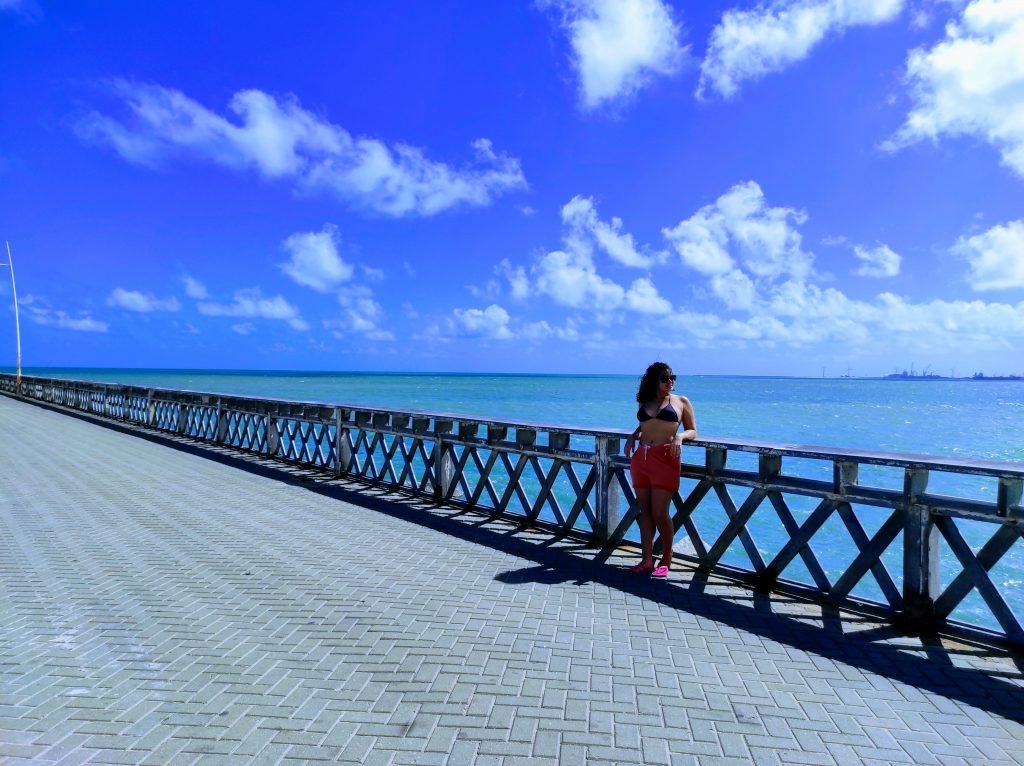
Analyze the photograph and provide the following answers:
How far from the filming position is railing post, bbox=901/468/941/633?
483 cm

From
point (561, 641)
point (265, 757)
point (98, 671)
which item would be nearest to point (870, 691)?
point (561, 641)

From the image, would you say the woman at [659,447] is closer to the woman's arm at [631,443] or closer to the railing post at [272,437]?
the woman's arm at [631,443]

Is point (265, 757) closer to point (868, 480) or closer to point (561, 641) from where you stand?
point (561, 641)

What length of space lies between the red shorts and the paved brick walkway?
0.83 metres

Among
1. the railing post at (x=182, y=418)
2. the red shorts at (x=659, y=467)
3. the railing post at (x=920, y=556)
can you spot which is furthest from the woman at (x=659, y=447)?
the railing post at (x=182, y=418)

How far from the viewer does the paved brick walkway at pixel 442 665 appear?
131 inches

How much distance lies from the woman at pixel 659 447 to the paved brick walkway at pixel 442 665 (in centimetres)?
51

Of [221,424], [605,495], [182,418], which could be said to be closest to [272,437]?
[221,424]

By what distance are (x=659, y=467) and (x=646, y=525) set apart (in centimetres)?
59

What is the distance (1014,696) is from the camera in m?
3.90

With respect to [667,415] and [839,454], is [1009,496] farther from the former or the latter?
[667,415]

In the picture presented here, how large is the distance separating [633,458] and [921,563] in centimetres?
226

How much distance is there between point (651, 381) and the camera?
6.02m

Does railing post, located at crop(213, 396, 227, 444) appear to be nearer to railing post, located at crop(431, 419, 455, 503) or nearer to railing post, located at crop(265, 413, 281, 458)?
railing post, located at crop(265, 413, 281, 458)
